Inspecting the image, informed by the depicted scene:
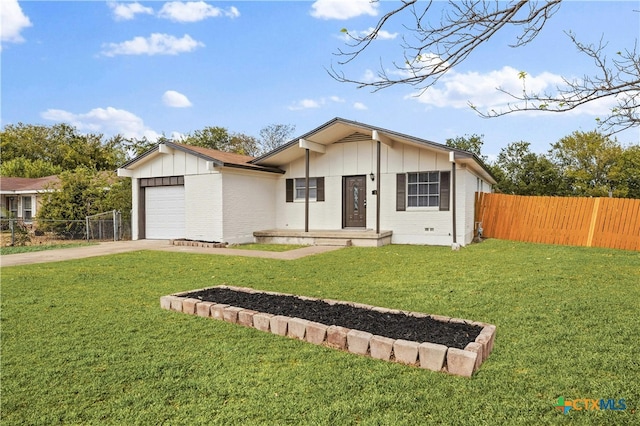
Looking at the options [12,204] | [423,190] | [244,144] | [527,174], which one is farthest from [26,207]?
[527,174]

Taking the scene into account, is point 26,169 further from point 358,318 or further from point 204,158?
point 358,318

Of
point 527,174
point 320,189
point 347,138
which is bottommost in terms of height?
point 320,189

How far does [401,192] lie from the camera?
14711 mm

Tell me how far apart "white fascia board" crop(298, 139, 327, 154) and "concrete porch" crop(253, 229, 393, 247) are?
123 inches

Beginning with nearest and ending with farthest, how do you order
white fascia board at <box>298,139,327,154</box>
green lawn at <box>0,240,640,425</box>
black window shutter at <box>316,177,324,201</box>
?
green lawn at <box>0,240,640,425</box> < white fascia board at <box>298,139,327,154</box> < black window shutter at <box>316,177,324,201</box>

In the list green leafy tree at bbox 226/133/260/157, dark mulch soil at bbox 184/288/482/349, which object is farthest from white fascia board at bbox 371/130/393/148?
green leafy tree at bbox 226/133/260/157

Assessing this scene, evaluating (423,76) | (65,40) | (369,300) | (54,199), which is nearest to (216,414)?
(423,76)

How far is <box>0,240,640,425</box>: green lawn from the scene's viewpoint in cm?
274

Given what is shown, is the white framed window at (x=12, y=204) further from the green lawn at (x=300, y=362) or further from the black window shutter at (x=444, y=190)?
the black window shutter at (x=444, y=190)

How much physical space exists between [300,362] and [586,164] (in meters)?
28.5

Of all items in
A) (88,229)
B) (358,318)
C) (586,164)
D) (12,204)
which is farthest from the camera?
(12,204)

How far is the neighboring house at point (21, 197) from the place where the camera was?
24.2 m

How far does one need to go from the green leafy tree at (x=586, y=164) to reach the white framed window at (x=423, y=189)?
52.0ft

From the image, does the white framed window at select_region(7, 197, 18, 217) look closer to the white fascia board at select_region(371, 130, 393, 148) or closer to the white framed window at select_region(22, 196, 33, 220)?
the white framed window at select_region(22, 196, 33, 220)
